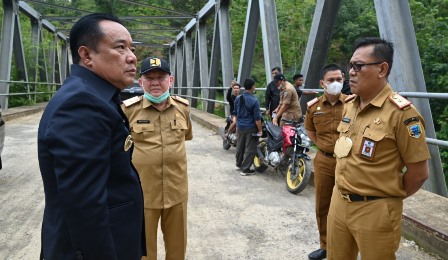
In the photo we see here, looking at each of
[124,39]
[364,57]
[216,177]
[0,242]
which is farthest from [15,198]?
[364,57]

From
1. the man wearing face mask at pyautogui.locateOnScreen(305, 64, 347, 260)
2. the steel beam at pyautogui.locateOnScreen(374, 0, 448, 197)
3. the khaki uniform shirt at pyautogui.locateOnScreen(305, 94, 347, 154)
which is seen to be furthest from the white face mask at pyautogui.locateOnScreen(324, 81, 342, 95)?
the steel beam at pyautogui.locateOnScreen(374, 0, 448, 197)

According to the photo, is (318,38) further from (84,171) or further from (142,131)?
(84,171)

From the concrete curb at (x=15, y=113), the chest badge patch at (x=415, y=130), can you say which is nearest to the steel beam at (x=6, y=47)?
the concrete curb at (x=15, y=113)

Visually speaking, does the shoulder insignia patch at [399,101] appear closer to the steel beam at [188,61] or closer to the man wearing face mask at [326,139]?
the man wearing face mask at [326,139]

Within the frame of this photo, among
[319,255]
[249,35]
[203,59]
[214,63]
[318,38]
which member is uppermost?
[249,35]

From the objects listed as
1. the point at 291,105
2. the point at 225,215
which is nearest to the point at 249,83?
the point at 291,105

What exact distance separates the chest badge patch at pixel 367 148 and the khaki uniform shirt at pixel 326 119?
1.12 metres

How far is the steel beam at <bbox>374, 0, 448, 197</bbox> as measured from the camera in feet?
14.4

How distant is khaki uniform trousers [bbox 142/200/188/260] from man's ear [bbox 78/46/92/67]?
4.33ft

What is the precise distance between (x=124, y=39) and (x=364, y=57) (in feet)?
4.14

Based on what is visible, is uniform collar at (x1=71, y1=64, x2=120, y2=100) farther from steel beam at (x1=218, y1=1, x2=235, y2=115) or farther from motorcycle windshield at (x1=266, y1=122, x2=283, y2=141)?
steel beam at (x1=218, y1=1, x2=235, y2=115)

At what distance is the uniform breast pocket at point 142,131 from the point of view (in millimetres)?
2555

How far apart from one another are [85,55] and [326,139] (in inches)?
88.8

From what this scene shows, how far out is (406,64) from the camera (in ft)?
14.8
